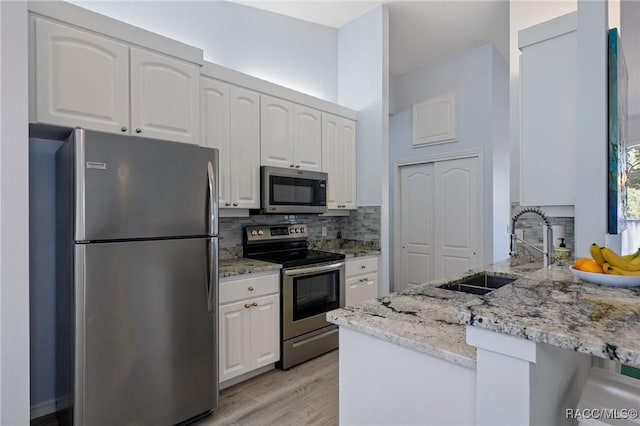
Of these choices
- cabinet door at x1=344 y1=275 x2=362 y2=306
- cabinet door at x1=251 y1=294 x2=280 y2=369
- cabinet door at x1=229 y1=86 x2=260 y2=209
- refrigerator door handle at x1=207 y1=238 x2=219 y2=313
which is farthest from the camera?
cabinet door at x1=344 y1=275 x2=362 y2=306

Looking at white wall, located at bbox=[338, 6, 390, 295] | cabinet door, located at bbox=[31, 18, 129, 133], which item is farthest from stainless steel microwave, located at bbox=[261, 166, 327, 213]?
cabinet door, located at bbox=[31, 18, 129, 133]

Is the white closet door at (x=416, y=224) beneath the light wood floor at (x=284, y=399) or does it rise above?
above

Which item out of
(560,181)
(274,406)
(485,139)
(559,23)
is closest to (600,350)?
(560,181)

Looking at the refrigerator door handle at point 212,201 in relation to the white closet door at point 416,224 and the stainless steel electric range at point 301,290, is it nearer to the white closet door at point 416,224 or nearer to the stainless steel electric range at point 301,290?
the stainless steel electric range at point 301,290

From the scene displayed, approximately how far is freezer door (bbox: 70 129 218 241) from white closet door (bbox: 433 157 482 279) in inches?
130

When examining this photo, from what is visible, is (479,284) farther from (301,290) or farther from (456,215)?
(456,215)

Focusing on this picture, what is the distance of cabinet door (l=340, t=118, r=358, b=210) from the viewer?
3.60 metres

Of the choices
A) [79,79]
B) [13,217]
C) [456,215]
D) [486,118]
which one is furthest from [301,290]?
[486,118]

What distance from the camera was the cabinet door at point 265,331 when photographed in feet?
8.06

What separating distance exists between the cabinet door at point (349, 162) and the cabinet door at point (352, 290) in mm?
814

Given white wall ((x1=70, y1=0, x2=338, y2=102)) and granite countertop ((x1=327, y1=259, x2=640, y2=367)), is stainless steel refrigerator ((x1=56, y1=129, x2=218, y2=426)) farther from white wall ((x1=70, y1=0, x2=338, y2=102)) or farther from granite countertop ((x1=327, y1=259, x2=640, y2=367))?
white wall ((x1=70, y1=0, x2=338, y2=102))

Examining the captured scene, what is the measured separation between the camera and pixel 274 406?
219 cm

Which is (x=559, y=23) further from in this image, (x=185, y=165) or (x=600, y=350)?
(x=185, y=165)

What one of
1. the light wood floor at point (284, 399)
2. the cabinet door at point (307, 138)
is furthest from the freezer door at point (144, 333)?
the cabinet door at point (307, 138)
